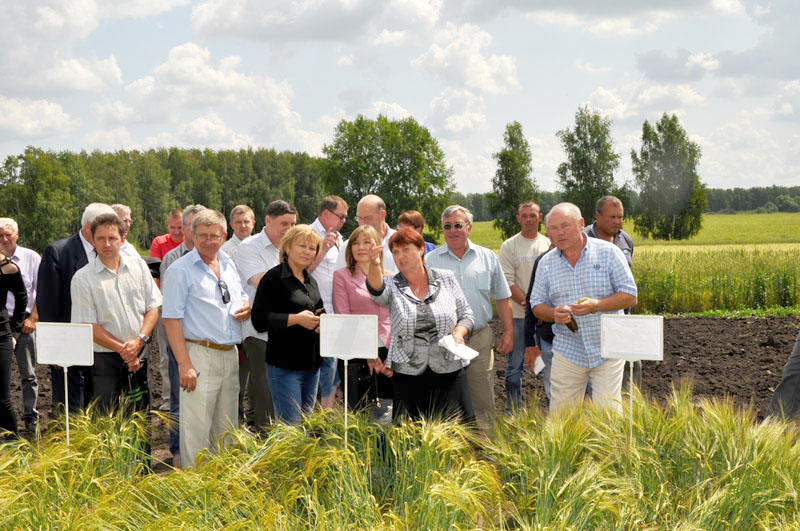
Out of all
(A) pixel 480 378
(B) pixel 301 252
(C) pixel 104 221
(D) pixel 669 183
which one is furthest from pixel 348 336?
(D) pixel 669 183

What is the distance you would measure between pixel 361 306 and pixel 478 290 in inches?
38.7

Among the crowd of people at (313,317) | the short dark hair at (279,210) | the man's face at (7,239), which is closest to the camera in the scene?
the crowd of people at (313,317)

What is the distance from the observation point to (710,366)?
28.8ft

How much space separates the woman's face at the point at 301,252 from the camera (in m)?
4.60

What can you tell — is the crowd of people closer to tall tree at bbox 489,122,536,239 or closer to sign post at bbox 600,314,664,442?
sign post at bbox 600,314,664,442

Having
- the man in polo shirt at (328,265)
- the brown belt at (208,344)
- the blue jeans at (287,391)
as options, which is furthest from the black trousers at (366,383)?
the brown belt at (208,344)

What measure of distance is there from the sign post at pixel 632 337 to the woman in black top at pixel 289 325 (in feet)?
6.01

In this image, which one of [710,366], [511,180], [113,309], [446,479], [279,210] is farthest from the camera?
[511,180]

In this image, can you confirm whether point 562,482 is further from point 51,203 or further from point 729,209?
point 729,209

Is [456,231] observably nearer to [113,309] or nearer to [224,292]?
[224,292]

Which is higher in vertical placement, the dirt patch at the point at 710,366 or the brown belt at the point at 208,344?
the brown belt at the point at 208,344

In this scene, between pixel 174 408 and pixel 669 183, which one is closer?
pixel 174 408

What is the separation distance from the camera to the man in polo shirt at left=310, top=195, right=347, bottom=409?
5.45 meters

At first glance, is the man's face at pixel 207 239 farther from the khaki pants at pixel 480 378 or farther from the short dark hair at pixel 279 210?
the khaki pants at pixel 480 378
